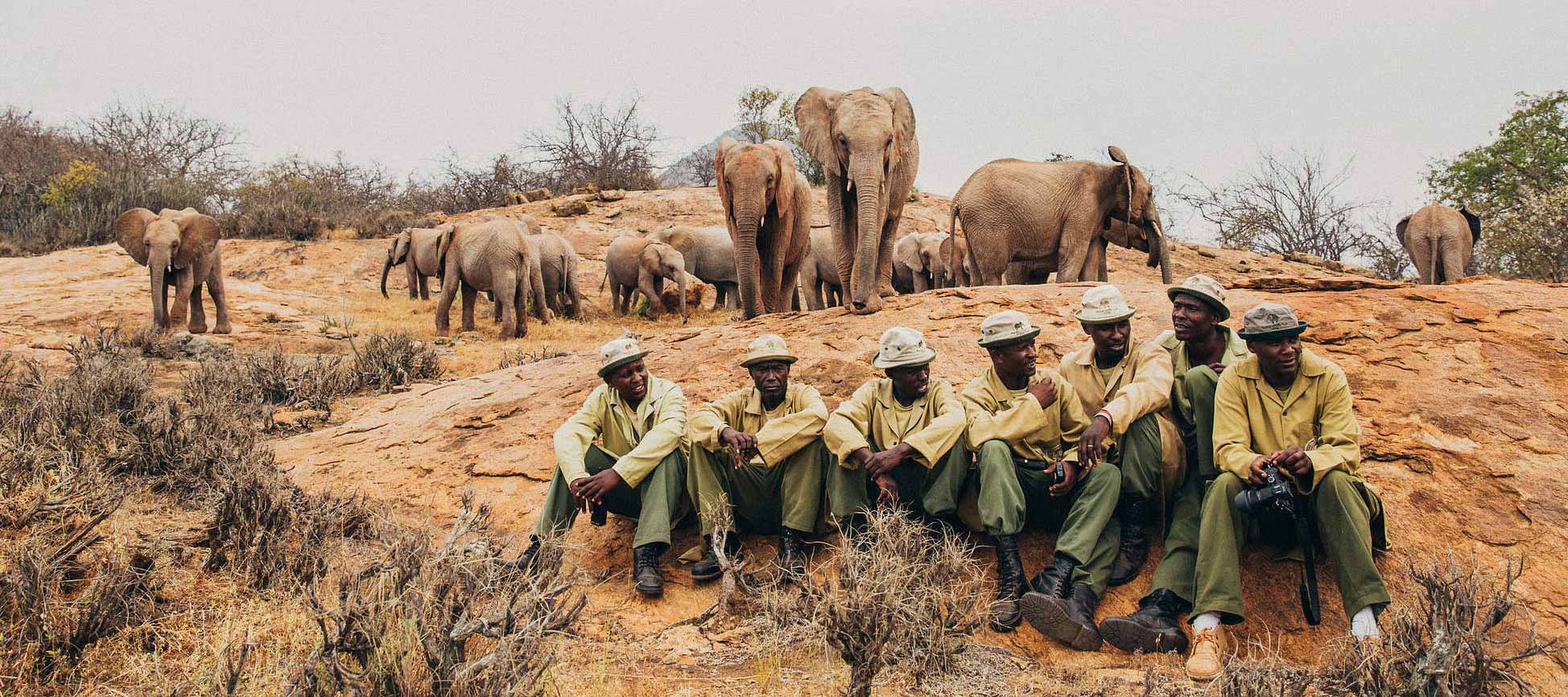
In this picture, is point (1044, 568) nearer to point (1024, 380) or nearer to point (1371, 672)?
point (1024, 380)

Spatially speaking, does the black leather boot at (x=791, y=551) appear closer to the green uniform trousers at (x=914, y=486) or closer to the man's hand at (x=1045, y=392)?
the green uniform trousers at (x=914, y=486)

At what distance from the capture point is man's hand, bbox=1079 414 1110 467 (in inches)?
163

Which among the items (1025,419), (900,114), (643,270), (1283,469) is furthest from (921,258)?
(1283,469)

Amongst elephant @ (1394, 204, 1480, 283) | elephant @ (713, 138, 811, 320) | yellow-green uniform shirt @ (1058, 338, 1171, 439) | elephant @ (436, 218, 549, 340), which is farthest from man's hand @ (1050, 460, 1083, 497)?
elephant @ (1394, 204, 1480, 283)

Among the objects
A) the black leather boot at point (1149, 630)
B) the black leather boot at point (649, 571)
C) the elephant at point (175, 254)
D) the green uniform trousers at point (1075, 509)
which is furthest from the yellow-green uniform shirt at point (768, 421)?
the elephant at point (175, 254)

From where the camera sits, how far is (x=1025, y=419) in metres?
4.39

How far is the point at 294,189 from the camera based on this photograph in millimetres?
28297

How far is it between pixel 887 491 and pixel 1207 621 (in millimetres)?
1402

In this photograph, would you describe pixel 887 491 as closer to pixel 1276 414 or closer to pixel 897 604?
pixel 897 604

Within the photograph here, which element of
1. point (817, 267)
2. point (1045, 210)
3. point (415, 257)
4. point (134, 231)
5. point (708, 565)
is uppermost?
point (134, 231)

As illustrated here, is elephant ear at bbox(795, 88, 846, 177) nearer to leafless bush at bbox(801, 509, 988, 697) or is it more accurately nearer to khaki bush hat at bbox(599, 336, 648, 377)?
khaki bush hat at bbox(599, 336, 648, 377)

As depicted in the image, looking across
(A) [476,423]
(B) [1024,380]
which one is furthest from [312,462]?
(B) [1024,380]

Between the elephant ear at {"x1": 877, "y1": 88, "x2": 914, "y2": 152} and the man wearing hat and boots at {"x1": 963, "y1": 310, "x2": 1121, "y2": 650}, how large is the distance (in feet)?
12.5

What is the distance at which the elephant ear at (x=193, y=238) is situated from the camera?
449 inches
